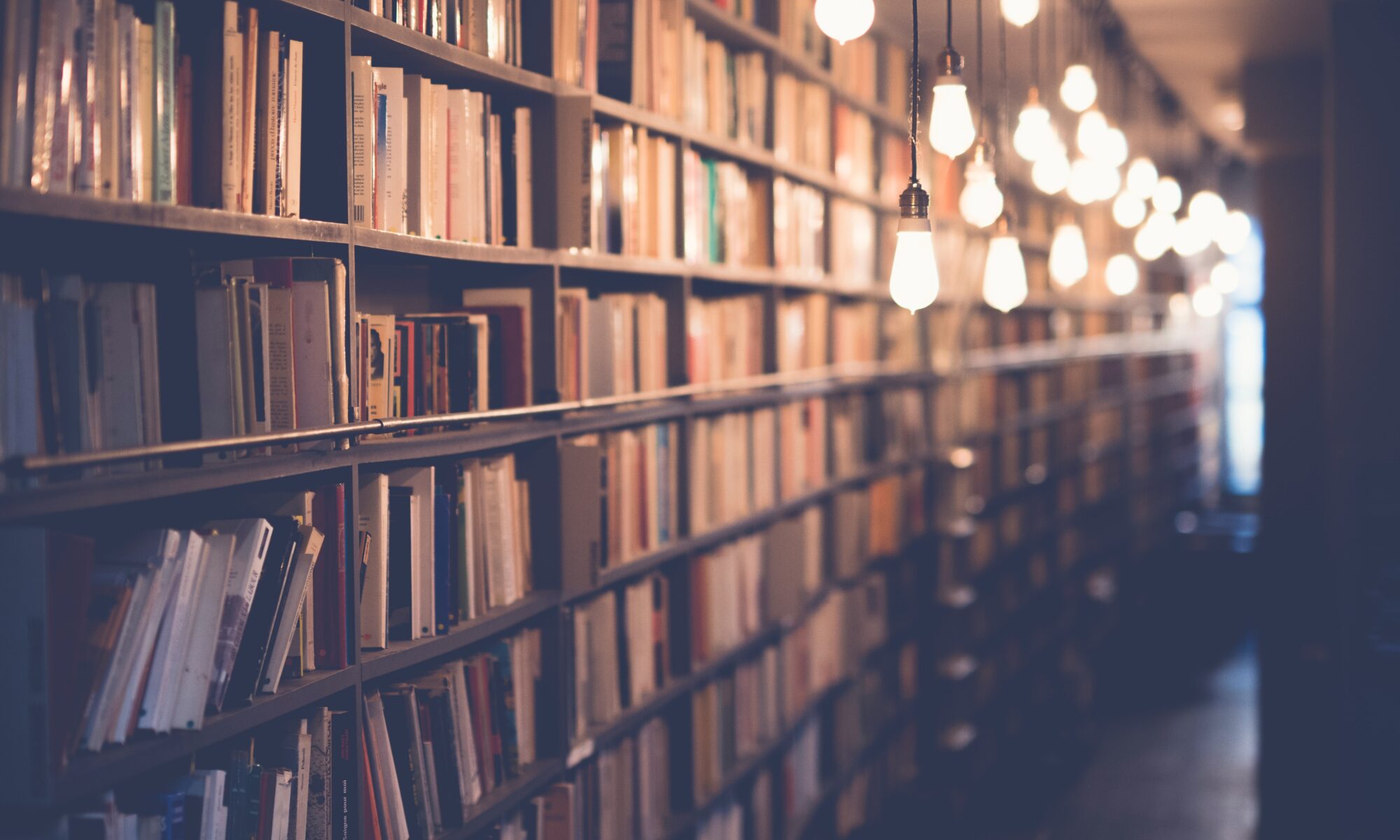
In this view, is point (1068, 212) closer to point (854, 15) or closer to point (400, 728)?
point (854, 15)

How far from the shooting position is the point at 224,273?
1.63 meters

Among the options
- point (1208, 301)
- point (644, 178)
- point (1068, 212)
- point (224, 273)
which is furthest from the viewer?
point (1208, 301)

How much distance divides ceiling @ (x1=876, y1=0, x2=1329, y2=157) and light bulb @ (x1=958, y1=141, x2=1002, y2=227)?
122 cm

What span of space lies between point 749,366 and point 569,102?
128 cm

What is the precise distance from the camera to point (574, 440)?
2598 mm

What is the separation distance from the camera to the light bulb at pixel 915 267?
6.45 feet

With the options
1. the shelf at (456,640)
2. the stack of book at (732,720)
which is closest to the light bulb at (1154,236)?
the stack of book at (732,720)

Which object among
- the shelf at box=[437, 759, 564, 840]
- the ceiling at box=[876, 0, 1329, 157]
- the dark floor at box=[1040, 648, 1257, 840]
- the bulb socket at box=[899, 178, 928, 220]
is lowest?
the dark floor at box=[1040, 648, 1257, 840]

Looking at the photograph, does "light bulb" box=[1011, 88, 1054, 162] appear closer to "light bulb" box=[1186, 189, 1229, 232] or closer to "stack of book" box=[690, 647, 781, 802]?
"stack of book" box=[690, 647, 781, 802]

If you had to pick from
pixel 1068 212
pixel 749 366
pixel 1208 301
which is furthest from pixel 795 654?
pixel 1208 301

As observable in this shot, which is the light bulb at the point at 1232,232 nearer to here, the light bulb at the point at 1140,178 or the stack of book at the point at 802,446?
the light bulb at the point at 1140,178

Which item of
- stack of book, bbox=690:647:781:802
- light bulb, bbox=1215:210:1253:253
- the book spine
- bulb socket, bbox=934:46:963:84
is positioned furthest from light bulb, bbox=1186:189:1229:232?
the book spine

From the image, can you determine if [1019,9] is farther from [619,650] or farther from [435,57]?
[619,650]

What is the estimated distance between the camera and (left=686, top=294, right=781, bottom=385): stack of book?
121 inches
